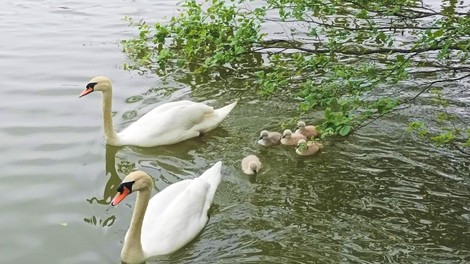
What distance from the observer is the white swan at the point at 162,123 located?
8086 mm

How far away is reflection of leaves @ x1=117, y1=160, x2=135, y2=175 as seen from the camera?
7678 mm

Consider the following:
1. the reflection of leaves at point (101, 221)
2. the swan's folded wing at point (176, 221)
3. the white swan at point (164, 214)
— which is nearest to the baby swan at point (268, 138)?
the white swan at point (164, 214)

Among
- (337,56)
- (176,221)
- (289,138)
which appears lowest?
(176,221)

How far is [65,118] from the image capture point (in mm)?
8977

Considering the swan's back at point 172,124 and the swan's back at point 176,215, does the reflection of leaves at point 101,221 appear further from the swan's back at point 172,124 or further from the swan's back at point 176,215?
the swan's back at point 172,124

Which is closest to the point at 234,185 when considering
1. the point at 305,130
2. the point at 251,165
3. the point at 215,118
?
the point at 251,165

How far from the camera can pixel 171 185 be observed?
21.9 ft

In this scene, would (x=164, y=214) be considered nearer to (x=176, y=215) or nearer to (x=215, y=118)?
(x=176, y=215)

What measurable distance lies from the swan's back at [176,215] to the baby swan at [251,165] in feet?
1.65

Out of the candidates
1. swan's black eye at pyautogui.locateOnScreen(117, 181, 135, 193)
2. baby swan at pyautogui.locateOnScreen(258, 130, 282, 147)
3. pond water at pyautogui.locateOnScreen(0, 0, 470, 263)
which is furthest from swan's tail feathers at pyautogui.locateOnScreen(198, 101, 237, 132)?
swan's black eye at pyautogui.locateOnScreen(117, 181, 135, 193)

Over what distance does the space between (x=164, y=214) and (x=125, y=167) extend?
1.72m

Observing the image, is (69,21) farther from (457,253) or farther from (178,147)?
(457,253)

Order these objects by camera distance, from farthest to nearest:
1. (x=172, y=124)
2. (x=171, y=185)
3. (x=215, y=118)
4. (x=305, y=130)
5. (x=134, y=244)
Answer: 1. (x=215, y=118)
2. (x=172, y=124)
3. (x=305, y=130)
4. (x=171, y=185)
5. (x=134, y=244)

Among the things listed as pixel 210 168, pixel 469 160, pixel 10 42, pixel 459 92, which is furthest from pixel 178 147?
pixel 10 42
